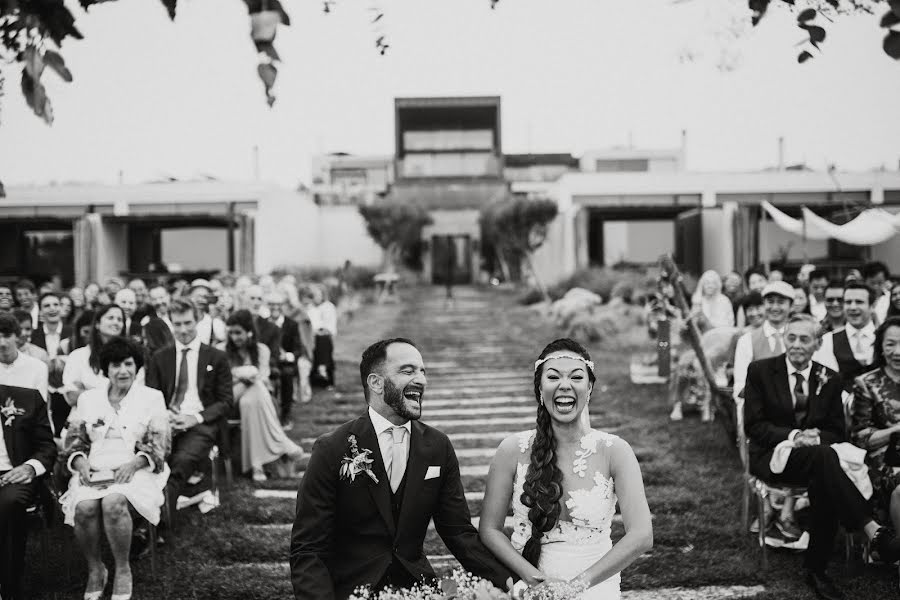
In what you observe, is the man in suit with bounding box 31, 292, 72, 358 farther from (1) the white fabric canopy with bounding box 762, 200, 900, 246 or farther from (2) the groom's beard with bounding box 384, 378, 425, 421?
(1) the white fabric canopy with bounding box 762, 200, 900, 246

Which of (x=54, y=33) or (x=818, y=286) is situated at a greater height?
(x=54, y=33)

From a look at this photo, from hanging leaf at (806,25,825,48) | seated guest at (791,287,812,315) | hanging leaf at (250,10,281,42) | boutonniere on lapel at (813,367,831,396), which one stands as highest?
hanging leaf at (806,25,825,48)

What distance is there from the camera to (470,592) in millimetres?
2920

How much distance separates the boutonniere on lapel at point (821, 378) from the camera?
18.6 ft

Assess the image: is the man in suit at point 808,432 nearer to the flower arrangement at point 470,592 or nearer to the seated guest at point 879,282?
the flower arrangement at point 470,592

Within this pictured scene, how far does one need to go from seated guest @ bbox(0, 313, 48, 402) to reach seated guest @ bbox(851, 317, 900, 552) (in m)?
5.39

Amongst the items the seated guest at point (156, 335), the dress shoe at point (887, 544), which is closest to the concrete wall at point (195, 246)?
the seated guest at point (156, 335)

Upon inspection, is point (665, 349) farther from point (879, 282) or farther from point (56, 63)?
point (56, 63)

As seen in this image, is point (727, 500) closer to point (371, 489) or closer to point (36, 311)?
point (371, 489)

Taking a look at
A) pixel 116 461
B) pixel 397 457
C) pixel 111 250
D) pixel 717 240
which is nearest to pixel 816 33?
pixel 397 457

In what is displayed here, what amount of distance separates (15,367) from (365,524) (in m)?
3.39

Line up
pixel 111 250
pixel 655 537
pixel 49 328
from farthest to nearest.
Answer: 1. pixel 111 250
2. pixel 49 328
3. pixel 655 537

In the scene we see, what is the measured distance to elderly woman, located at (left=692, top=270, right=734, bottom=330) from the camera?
33.0ft

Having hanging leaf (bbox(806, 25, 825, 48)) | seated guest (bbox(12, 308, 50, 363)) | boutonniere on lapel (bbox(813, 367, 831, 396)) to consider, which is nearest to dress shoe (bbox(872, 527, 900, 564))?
boutonniere on lapel (bbox(813, 367, 831, 396))
